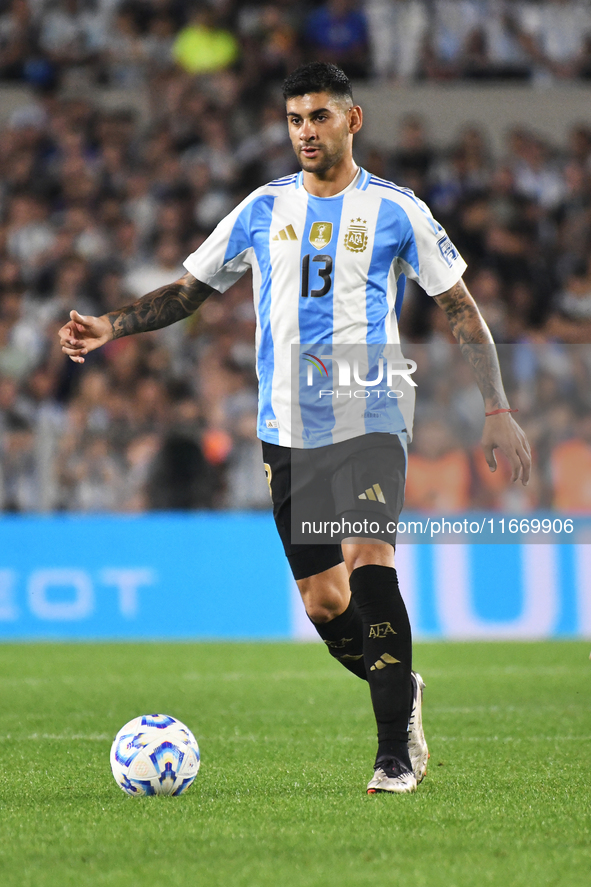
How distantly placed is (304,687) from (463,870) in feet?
14.4

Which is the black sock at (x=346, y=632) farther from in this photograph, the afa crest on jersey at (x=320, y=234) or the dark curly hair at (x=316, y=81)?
the dark curly hair at (x=316, y=81)

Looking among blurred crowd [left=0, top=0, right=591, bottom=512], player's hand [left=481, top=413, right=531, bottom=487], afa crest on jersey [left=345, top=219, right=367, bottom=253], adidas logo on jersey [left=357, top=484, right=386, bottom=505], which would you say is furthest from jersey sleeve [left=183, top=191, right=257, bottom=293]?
blurred crowd [left=0, top=0, right=591, bottom=512]

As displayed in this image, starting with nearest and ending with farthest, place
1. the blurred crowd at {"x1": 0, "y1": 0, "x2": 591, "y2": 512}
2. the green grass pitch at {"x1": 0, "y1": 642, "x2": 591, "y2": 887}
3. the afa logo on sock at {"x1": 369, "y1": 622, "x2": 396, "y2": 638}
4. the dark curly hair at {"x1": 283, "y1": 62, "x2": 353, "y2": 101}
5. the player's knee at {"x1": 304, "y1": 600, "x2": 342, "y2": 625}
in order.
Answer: the green grass pitch at {"x1": 0, "y1": 642, "x2": 591, "y2": 887}
the afa logo on sock at {"x1": 369, "y1": 622, "x2": 396, "y2": 638}
the dark curly hair at {"x1": 283, "y1": 62, "x2": 353, "y2": 101}
the player's knee at {"x1": 304, "y1": 600, "x2": 342, "y2": 625}
the blurred crowd at {"x1": 0, "y1": 0, "x2": 591, "y2": 512}

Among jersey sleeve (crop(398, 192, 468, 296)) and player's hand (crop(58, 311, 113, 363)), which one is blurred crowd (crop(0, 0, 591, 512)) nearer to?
player's hand (crop(58, 311, 113, 363))

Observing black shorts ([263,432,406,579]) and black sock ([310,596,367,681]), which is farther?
black sock ([310,596,367,681])

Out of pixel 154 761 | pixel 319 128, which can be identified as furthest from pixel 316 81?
pixel 154 761

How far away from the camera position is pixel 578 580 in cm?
964

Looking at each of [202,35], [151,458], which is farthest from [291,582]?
[202,35]

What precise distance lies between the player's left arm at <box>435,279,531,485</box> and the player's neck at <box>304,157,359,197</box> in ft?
1.73

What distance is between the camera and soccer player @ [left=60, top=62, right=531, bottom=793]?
3943 mm

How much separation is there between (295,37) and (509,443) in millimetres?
11494

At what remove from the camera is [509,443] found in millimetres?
3951

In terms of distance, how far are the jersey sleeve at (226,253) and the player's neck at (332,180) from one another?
23 centimetres

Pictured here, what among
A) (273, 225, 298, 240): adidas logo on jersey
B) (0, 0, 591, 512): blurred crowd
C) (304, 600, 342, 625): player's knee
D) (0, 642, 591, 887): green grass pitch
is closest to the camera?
(0, 642, 591, 887): green grass pitch
